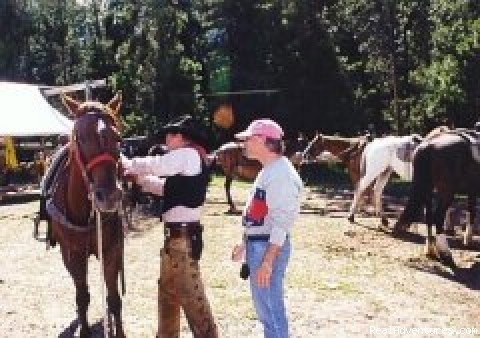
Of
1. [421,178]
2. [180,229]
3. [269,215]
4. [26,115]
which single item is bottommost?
[421,178]

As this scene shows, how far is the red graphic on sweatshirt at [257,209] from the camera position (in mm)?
4812

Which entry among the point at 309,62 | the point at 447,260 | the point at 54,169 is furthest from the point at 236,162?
the point at 309,62

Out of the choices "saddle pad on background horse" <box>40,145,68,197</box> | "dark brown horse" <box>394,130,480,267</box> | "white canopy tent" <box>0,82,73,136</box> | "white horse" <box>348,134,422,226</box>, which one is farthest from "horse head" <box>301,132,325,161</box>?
"saddle pad on background horse" <box>40,145,68,197</box>

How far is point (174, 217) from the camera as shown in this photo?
521cm

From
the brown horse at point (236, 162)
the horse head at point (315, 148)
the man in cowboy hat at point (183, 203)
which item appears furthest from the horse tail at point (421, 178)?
the man in cowboy hat at point (183, 203)

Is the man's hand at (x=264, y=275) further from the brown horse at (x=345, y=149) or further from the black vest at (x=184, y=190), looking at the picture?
the brown horse at (x=345, y=149)

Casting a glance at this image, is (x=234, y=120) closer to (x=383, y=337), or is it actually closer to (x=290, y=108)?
(x=290, y=108)

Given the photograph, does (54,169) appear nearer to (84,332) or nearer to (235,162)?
(84,332)

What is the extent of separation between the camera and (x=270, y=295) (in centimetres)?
489

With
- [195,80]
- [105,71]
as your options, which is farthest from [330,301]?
[105,71]

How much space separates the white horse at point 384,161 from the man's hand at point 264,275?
887 cm

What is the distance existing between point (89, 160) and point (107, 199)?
0.53 metres

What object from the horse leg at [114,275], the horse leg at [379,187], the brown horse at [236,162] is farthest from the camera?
the brown horse at [236,162]

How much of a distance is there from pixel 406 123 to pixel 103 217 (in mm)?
27284
